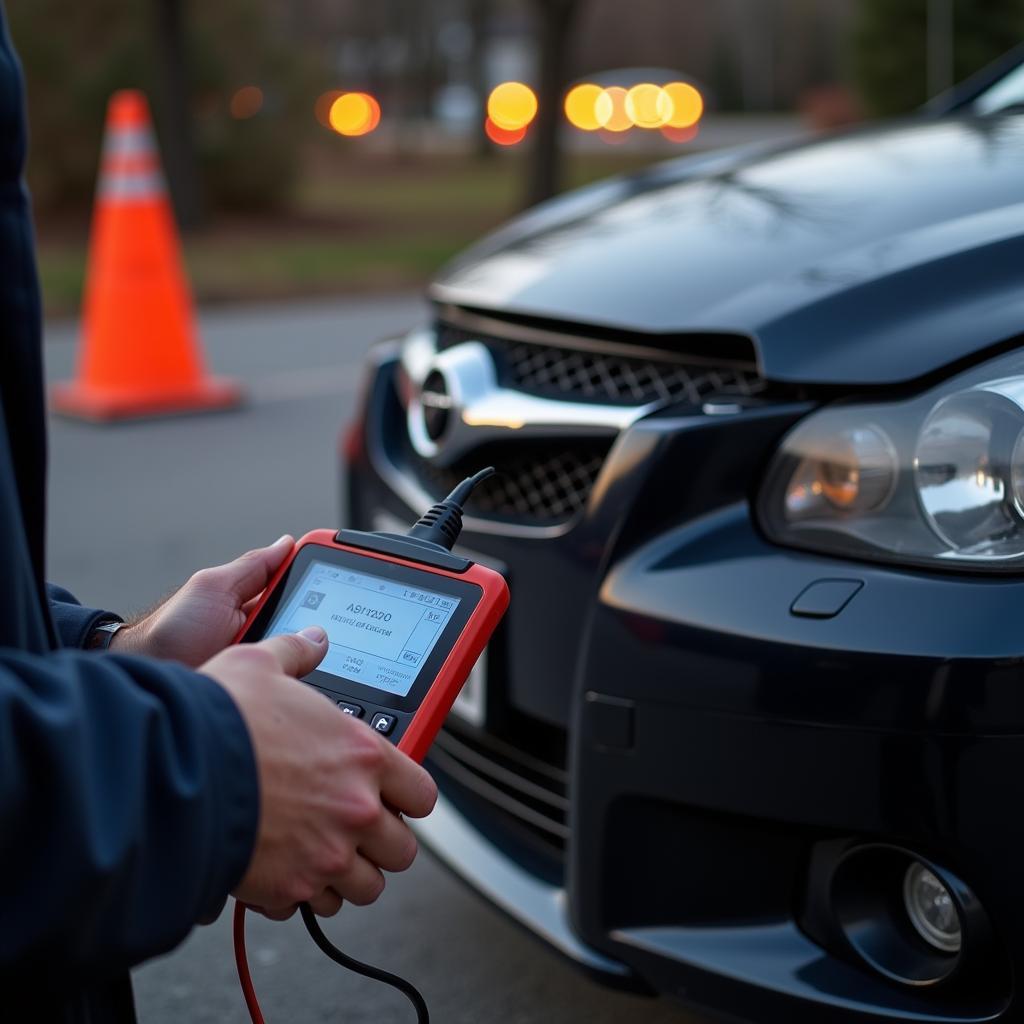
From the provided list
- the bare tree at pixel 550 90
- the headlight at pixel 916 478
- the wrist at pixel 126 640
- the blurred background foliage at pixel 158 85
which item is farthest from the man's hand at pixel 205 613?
the blurred background foliage at pixel 158 85

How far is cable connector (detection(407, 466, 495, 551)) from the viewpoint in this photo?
1460 mm

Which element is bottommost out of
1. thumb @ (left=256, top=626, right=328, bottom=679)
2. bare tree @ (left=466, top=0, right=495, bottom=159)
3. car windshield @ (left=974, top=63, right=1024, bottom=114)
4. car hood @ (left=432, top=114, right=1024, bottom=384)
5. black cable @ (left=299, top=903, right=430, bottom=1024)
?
black cable @ (left=299, top=903, right=430, bottom=1024)

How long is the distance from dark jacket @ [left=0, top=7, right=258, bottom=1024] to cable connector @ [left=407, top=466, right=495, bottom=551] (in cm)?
43

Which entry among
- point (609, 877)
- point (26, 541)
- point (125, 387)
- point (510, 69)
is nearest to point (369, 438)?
point (609, 877)

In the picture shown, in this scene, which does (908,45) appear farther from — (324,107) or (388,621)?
(388,621)

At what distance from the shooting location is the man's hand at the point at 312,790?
1.04 m

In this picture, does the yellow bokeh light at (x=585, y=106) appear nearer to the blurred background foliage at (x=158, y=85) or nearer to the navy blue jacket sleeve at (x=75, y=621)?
the blurred background foliage at (x=158, y=85)

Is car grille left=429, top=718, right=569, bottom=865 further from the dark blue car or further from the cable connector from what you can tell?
the cable connector

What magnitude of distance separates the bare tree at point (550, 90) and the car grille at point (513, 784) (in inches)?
586

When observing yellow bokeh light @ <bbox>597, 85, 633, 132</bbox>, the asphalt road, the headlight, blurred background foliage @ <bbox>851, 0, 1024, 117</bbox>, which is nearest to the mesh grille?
the headlight

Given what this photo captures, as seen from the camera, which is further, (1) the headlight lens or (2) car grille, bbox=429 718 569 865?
(2) car grille, bbox=429 718 569 865

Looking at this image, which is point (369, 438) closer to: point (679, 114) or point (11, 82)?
point (11, 82)

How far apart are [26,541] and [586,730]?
99 cm

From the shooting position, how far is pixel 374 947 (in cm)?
269
